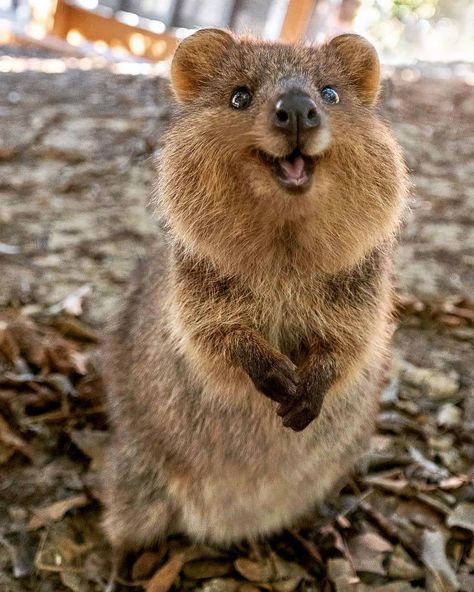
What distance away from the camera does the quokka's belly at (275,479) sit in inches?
101

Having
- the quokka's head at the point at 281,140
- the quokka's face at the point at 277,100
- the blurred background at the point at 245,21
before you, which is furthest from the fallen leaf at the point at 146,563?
the blurred background at the point at 245,21

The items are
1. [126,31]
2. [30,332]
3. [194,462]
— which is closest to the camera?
[194,462]

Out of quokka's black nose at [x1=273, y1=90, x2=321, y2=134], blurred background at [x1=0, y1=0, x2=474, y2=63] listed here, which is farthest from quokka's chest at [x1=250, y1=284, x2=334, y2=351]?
blurred background at [x1=0, y1=0, x2=474, y2=63]

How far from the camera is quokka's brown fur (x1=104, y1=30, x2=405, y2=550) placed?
217 centimetres

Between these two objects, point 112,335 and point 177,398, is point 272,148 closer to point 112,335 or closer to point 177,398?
point 177,398

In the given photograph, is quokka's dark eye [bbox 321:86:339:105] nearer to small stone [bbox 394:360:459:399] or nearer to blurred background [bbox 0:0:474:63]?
small stone [bbox 394:360:459:399]

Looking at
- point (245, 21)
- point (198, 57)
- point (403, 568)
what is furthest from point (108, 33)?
point (403, 568)

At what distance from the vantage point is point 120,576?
2.69 meters

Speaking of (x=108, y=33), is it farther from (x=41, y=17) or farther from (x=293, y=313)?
(x=293, y=313)

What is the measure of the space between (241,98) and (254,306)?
654mm

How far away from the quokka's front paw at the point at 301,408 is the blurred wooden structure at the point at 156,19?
19.1 ft

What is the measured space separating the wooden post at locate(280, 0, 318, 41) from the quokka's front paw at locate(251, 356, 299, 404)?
588 cm

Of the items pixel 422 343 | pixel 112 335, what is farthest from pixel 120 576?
pixel 422 343

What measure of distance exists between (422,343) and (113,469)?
192 centimetres
